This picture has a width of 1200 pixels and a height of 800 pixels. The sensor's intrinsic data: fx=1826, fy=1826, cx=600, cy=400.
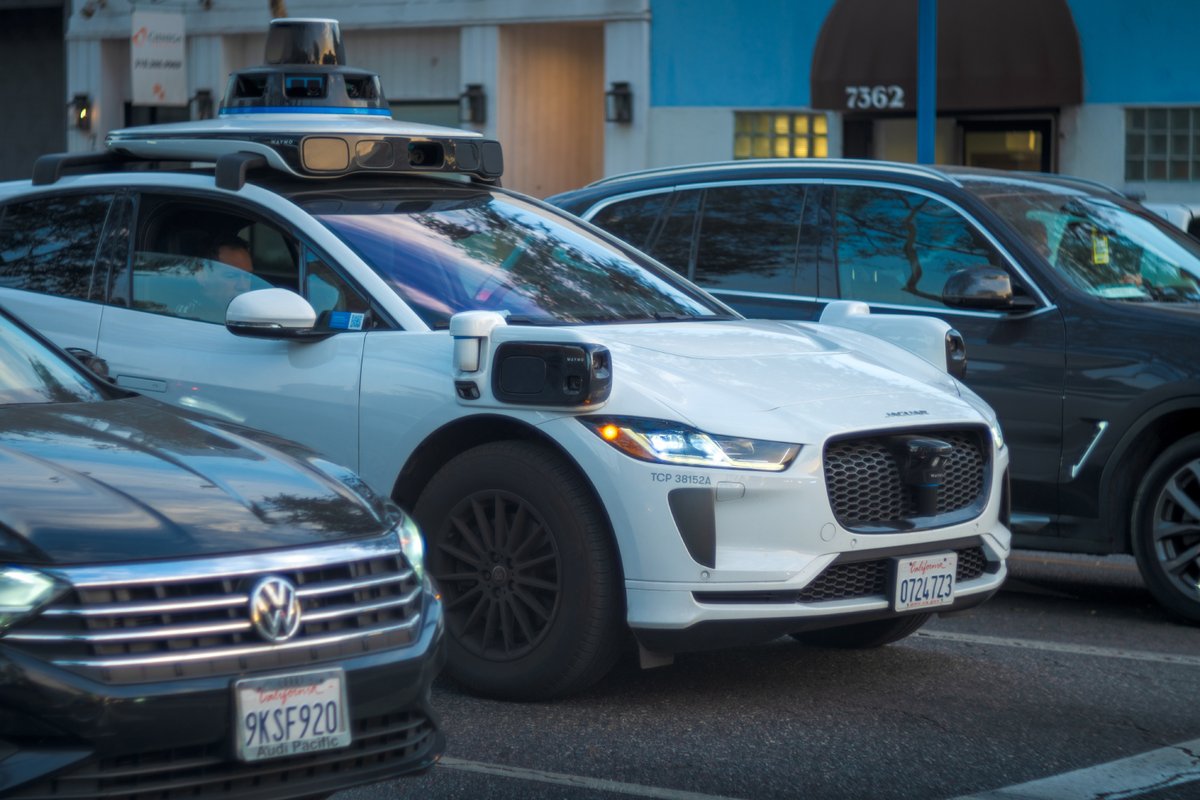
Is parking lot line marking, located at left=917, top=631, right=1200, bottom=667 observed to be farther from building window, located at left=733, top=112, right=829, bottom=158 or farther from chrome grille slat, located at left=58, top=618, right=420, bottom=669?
building window, located at left=733, top=112, right=829, bottom=158

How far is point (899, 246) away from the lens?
27.3ft

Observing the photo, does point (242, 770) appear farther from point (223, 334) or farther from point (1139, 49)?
point (1139, 49)

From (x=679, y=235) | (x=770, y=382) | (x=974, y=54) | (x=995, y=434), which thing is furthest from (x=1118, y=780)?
(x=974, y=54)

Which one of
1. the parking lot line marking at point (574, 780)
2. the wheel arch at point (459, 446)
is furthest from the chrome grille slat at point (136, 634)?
the wheel arch at point (459, 446)

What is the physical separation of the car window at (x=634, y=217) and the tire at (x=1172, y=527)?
2727 millimetres

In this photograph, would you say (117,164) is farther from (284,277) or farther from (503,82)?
(503,82)

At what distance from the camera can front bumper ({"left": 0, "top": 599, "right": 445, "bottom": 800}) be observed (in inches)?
134

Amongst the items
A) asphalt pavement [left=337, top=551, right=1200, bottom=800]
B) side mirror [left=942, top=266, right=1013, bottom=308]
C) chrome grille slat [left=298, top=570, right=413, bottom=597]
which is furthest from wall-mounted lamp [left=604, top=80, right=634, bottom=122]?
chrome grille slat [left=298, top=570, right=413, bottom=597]

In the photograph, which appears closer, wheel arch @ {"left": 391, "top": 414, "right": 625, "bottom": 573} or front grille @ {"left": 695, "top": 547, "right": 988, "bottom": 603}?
front grille @ {"left": 695, "top": 547, "right": 988, "bottom": 603}

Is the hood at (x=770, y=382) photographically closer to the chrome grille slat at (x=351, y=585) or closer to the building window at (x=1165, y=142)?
the chrome grille slat at (x=351, y=585)

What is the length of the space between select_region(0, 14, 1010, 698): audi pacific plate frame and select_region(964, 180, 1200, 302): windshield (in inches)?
55.8

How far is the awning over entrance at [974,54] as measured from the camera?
A: 61.3ft

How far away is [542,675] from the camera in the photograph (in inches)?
220

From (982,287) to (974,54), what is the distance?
11886mm
